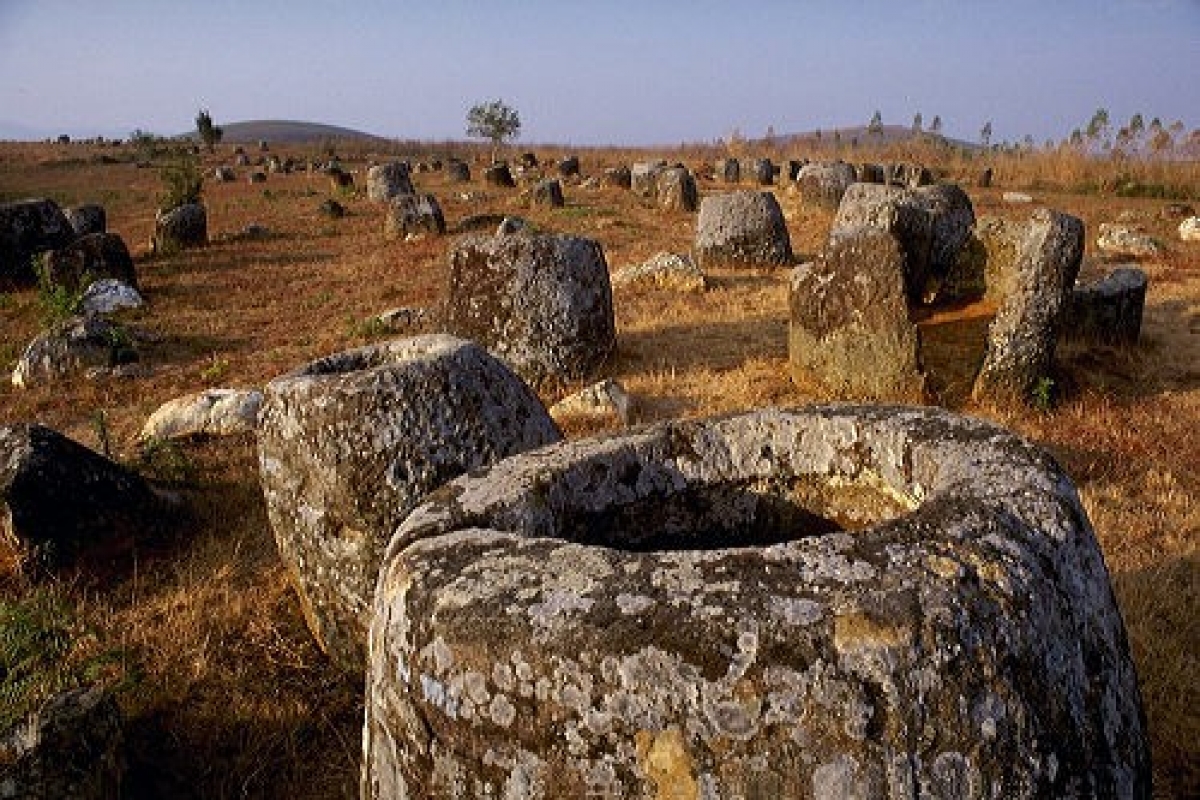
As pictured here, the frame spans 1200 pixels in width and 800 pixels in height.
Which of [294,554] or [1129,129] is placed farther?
[1129,129]

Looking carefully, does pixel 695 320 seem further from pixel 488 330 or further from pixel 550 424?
pixel 550 424

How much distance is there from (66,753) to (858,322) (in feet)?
22.6

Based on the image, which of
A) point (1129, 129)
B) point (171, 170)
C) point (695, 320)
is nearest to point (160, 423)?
point (695, 320)

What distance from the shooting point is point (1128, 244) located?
1599 centimetres

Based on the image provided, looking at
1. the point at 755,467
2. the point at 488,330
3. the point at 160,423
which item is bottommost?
the point at 160,423

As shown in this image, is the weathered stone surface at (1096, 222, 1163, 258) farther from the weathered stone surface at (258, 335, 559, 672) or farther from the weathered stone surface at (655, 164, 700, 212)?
the weathered stone surface at (258, 335, 559, 672)

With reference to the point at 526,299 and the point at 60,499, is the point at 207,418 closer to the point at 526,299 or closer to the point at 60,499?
the point at 60,499

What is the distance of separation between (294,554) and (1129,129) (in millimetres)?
30957

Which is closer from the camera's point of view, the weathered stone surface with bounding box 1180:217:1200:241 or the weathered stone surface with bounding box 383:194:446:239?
the weathered stone surface with bounding box 1180:217:1200:241

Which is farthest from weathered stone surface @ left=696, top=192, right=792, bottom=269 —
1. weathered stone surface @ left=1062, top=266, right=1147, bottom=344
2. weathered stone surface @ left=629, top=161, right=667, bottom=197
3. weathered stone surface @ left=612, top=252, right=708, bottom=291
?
weathered stone surface @ left=629, top=161, right=667, bottom=197

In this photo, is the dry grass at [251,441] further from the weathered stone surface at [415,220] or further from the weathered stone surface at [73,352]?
the weathered stone surface at [415,220]

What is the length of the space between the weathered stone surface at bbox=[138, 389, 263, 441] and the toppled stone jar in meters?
6.02

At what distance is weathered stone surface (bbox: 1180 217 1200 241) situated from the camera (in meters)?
17.5

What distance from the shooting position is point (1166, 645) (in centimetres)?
416
